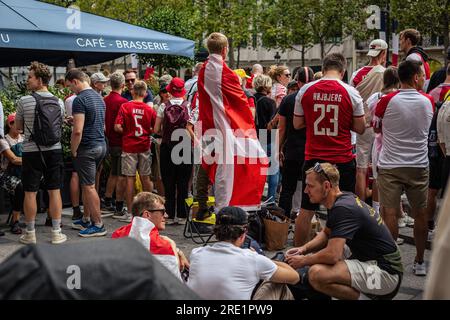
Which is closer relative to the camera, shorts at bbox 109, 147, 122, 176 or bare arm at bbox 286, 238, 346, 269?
bare arm at bbox 286, 238, 346, 269

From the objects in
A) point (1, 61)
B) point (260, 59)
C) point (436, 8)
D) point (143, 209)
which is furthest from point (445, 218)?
point (260, 59)

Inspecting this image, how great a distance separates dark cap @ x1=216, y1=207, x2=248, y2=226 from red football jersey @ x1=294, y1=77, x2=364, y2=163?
Result: 2200mm

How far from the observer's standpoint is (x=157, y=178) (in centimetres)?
1009

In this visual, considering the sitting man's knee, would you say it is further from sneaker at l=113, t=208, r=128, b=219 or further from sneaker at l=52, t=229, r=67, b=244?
sneaker at l=113, t=208, r=128, b=219

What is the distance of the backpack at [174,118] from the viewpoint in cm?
851

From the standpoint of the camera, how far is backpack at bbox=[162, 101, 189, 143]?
27.9 ft

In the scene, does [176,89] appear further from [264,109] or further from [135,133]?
[264,109]

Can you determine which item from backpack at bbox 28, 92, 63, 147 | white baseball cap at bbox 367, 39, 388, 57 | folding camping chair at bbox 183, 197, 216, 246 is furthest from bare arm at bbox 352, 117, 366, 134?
backpack at bbox 28, 92, 63, 147

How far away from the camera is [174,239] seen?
797 centimetres

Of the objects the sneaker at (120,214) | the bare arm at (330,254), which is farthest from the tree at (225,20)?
the bare arm at (330,254)

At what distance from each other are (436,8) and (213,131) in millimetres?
30267

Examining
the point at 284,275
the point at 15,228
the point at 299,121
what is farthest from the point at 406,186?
the point at 15,228

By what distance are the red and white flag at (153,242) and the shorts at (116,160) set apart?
15.2ft

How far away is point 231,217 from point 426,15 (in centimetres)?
3334
